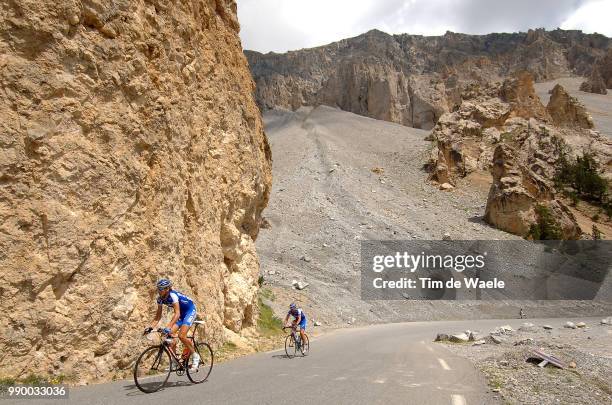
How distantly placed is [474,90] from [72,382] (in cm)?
9889

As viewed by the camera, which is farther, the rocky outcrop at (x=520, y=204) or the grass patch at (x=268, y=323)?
the rocky outcrop at (x=520, y=204)

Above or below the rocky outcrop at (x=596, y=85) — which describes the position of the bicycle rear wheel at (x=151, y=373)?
below

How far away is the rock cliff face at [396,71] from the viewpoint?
125312mm

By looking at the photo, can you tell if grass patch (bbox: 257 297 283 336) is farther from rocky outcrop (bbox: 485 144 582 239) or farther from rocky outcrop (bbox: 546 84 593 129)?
rocky outcrop (bbox: 546 84 593 129)

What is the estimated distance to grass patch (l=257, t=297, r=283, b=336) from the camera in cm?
2089

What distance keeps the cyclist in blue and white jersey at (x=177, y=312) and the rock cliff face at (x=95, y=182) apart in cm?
213

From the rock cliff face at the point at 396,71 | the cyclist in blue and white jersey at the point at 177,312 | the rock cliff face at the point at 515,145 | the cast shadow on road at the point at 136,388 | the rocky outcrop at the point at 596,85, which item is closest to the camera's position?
the cast shadow on road at the point at 136,388

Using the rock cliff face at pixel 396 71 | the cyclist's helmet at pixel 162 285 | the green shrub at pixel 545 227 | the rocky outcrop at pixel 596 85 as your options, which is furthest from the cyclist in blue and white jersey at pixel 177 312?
the rocky outcrop at pixel 596 85

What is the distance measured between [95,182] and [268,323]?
14.4m

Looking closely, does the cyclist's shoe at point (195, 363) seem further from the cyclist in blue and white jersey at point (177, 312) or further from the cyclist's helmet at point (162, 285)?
the cyclist's helmet at point (162, 285)

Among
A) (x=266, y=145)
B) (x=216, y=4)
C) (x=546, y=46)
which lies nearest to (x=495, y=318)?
(x=266, y=145)

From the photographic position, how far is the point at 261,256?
3884cm

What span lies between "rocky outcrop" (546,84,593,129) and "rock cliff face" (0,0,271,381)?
9573 centimetres

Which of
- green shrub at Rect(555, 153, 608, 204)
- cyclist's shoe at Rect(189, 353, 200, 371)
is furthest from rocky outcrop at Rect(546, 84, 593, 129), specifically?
cyclist's shoe at Rect(189, 353, 200, 371)
